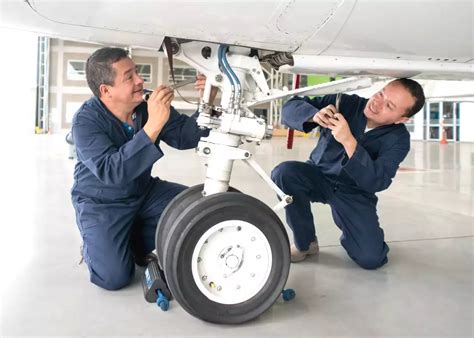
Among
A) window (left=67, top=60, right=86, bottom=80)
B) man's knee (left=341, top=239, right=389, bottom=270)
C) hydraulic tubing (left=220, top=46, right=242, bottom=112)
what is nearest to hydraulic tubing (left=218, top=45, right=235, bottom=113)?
hydraulic tubing (left=220, top=46, right=242, bottom=112)

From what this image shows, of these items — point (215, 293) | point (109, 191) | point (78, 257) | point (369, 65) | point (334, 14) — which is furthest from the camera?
point (78, 257)

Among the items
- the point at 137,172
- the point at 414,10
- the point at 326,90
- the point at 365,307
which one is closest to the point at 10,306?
the point at 137,172

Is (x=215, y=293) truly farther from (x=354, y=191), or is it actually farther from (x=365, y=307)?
(x=354, y=191)

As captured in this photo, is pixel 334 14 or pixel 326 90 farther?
pixel 326 90

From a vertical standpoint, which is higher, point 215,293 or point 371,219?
point 371,219

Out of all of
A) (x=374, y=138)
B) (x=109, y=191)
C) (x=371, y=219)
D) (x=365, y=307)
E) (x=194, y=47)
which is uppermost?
(x=194, y=47)

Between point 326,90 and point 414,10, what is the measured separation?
17.3 inches

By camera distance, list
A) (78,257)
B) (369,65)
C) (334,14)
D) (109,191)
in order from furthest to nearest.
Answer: (78,257) → (109,191) → (369,65) → (334,14)

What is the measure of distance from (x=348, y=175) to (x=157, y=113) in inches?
41.0

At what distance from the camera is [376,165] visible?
5.80ft

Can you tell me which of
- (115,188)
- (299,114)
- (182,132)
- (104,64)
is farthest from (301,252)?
(104,64)

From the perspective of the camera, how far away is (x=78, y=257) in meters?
2.03

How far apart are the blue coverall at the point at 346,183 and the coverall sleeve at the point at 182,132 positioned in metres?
0.45

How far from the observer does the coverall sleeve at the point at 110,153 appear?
1470 mm
